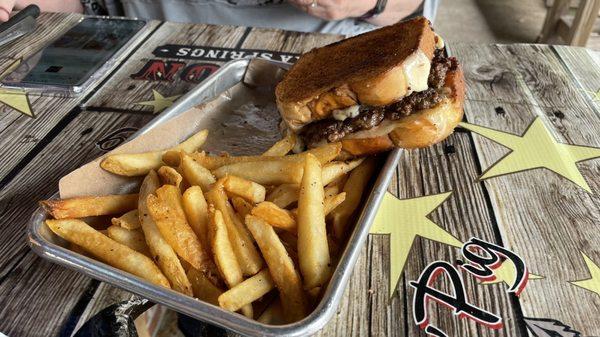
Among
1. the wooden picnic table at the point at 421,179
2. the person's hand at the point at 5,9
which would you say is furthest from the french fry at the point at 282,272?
the person's hand at the point at 5,9

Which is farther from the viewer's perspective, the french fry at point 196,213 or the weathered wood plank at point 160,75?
the weathered wood plank at point 160,75

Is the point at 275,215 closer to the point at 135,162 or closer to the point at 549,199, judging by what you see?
the point at 135,162

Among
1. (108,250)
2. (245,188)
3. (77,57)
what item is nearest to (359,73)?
(245,188)

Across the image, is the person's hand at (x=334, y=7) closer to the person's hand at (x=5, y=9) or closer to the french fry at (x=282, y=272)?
the person's hand at (x=5, y=9)

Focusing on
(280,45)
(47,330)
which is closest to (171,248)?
(47,330)

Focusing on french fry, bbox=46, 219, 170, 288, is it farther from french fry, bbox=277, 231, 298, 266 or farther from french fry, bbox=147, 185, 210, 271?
french fry, bbox=277, 231, 298, 266

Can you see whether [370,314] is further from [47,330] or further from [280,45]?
[280,45]
